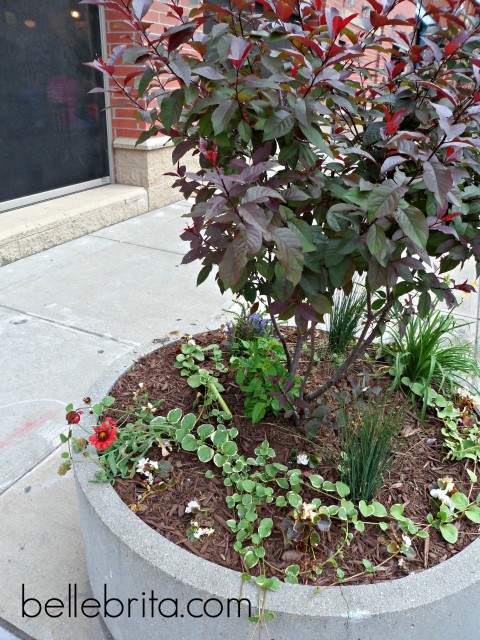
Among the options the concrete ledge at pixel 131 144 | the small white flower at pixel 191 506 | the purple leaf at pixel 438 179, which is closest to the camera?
the purple leaf at pixel 438 179

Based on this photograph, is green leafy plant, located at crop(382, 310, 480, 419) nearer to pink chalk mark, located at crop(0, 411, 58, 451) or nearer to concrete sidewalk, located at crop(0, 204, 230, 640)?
concrete sidewalk, located at crop(0, 204, 230, 640)

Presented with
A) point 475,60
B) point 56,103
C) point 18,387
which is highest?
point 475,60

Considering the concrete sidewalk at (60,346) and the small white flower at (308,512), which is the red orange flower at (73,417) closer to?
the concrete sidewalk at (60,346)

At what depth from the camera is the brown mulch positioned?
65.4 inches

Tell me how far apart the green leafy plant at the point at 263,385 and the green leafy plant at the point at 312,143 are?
1.31 ft

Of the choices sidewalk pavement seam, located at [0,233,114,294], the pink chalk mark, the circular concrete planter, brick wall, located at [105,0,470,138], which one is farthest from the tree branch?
brick wall, located at [105,0,470,138]

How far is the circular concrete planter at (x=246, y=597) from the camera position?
144 centimetres

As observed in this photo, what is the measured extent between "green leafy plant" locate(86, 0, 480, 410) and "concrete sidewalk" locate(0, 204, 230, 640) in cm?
132

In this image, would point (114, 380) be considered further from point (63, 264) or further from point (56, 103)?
point (56, 103)

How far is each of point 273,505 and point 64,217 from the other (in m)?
4.00

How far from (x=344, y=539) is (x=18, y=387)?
209cm

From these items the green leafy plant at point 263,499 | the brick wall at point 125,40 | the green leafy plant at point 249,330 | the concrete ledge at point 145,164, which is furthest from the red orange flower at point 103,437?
the concrete ledge at point 145,164

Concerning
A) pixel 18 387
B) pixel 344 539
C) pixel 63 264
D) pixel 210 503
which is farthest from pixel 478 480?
pixel 63 264

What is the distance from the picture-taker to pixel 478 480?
6.60 feet
